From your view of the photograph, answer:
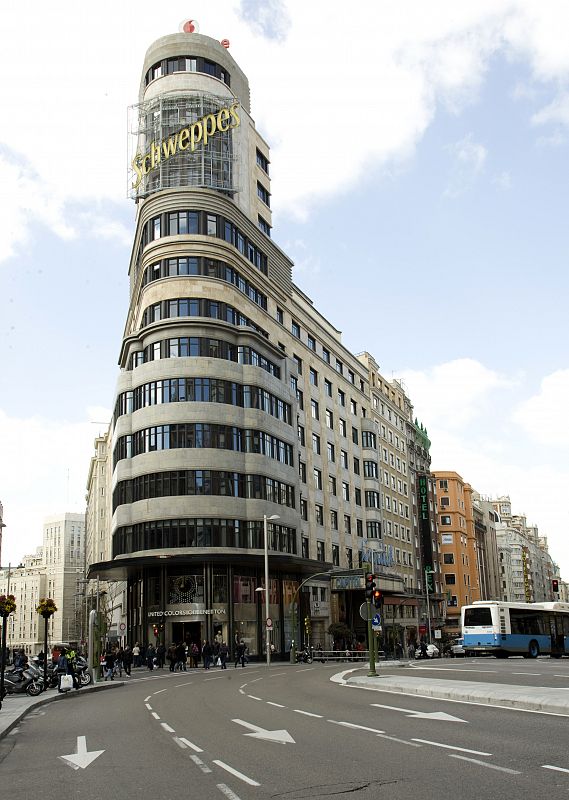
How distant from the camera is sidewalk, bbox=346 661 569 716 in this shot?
52.3 ft

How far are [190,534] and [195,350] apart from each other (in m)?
12.0

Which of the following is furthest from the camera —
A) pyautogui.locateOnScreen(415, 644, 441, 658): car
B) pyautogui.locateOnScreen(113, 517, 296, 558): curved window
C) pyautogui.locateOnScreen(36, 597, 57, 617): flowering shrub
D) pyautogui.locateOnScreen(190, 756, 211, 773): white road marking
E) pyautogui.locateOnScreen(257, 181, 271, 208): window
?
pyautogui.locateOnScreen(257, 181, 271, 208): window

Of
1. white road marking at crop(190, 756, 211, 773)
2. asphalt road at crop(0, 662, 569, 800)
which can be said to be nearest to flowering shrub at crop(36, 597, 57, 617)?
→ asphalt road at crop(0, 662, 569, 800)

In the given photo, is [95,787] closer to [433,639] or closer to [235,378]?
[235,378]

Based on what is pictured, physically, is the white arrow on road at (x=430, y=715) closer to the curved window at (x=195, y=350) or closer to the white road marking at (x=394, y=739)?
the white road marking at (x=394, y=739)

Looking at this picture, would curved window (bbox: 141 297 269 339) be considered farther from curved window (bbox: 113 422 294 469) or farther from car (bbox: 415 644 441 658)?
car (bbox: 415 644 441 658)

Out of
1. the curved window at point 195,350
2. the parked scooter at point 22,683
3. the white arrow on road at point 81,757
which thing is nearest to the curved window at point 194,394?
the curved window at point 195,350

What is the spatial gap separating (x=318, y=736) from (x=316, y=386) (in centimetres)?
6075

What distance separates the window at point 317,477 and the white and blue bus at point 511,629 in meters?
24.8

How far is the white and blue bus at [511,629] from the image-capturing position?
146 feet

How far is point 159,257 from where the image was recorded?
56.5 m

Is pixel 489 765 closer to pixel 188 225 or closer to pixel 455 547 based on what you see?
pixel 188 225

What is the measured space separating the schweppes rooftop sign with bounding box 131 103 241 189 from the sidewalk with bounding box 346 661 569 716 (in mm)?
44270

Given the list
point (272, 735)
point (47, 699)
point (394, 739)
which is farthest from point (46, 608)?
point (394, 739)
